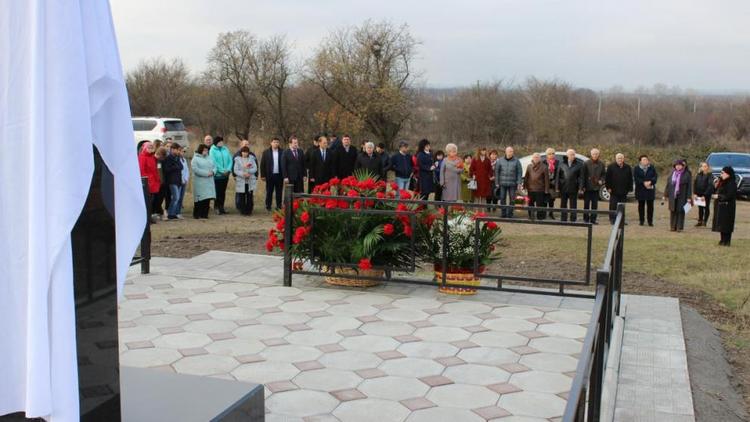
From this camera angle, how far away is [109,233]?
111 inches

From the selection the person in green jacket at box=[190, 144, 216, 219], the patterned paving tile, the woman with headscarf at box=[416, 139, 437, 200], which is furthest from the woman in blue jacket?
the patterned paving tile

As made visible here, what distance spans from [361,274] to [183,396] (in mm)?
4440

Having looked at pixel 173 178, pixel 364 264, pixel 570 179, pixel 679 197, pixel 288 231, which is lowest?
pixel 364 264

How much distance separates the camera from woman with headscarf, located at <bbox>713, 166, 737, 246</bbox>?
12.6 metres

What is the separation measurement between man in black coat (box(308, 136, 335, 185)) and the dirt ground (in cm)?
128

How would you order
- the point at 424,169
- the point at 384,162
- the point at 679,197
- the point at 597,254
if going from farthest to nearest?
the point at 424,169 → the point at 384,162 → the point at 679,197 → the point at 597,254

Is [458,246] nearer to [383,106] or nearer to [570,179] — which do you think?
[570,179]

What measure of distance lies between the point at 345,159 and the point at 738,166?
578 inches

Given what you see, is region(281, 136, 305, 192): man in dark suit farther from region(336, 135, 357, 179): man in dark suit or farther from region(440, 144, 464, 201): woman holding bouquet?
region(440, 144, 464, 201): woman holding bouquet

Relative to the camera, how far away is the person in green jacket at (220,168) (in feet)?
49.2

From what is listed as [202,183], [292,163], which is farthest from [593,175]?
[202,183]

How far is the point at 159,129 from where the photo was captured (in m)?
29.0

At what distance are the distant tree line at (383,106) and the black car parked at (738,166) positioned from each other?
30.5 ft

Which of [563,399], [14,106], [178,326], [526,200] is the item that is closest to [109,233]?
[14,106]
